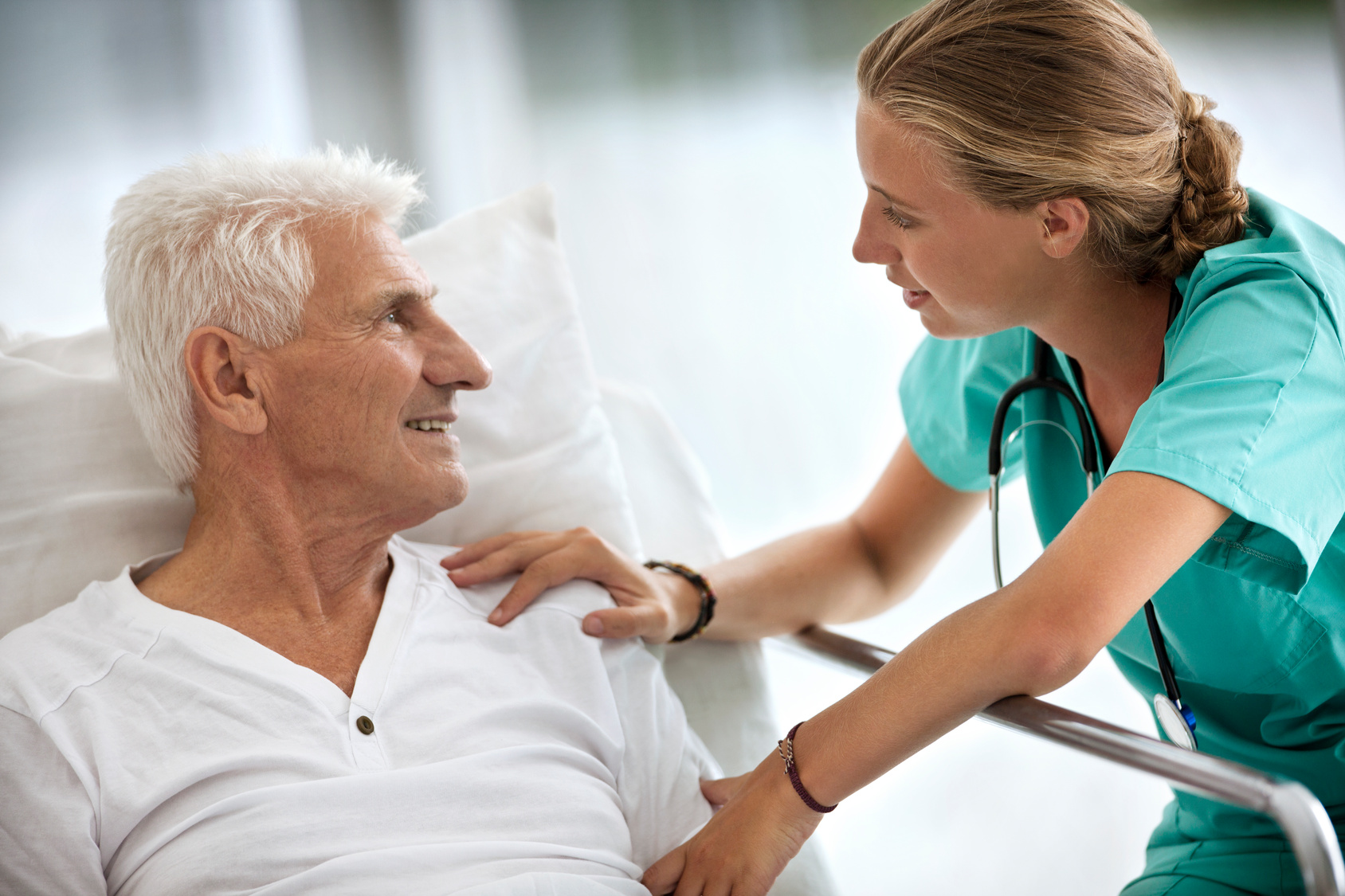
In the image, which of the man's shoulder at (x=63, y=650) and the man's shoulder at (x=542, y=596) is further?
the man's shoulder at (x=542, y=596)

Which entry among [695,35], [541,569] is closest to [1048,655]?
[541,569]

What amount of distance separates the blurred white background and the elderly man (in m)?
0.78

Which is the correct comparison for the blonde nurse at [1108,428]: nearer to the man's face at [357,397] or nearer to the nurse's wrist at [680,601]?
the nurse's wrist at [680,601]

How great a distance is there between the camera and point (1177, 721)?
1010 millimetres

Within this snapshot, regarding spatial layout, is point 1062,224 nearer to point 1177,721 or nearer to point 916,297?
point 916,297

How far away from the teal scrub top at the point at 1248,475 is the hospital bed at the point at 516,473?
223mm

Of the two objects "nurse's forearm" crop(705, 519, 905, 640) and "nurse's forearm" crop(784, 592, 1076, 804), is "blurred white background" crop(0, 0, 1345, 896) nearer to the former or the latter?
"nurse's forearm" crop(705, 519, 905, 640)

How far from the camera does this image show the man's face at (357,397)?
119cm

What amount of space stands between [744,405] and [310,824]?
5.61 ft

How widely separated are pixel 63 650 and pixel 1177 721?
3.74ft

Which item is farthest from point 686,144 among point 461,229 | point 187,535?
point 187,535

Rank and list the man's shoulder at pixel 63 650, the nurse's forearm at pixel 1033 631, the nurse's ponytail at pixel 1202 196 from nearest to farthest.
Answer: the nurse's forearm at pixel 1033 631, the man's shoulder at pixel 63 650, the nurse's ponytail at pixel 1202 196

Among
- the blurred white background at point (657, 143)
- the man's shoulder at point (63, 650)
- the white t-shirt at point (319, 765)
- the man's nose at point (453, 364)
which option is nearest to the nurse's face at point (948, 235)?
the man's nose at point (453, 364)

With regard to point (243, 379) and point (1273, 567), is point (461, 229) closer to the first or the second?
point (243, 379)
